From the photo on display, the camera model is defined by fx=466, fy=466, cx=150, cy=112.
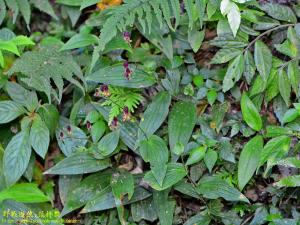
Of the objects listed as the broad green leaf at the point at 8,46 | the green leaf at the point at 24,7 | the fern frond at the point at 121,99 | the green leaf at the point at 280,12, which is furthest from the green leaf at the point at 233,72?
the green leaf at the point at 24,7

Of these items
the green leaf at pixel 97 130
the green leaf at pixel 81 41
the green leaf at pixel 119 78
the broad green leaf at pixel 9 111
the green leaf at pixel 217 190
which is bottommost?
the green leaf at pixel 217 190

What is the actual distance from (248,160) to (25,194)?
150cm

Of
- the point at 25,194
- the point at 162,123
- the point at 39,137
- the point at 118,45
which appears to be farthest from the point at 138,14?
the point at 25,194

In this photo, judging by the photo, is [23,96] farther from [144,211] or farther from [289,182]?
[289,182]

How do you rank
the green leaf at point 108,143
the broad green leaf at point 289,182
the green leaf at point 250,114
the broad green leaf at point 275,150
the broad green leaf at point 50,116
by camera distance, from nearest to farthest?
1. the broad green leaf at point 289,182
2. the broad green leaf at point 275,150
3. the green leaf at point 250,114
4. the green leaf at point 108,143
5. the broad green leaf at point 50,116

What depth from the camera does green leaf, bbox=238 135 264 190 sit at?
292 centimetres

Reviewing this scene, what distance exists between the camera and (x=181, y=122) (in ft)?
10.5

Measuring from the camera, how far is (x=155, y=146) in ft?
10.1

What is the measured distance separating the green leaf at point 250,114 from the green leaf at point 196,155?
34 centimetres

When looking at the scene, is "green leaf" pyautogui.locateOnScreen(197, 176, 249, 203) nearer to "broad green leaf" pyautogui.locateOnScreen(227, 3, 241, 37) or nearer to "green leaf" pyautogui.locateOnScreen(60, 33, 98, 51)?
"broad green leaf" pyautogui.locateOnScreen(227, 3, 241, 37)

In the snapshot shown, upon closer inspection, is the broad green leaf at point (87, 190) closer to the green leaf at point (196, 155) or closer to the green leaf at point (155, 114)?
the green leaf at point (155, 114)

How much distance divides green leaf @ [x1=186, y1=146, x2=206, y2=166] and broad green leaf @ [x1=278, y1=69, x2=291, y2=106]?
0.62 m

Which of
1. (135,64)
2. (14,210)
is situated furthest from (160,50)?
(14,210)

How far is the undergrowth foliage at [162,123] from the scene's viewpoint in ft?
9.71
